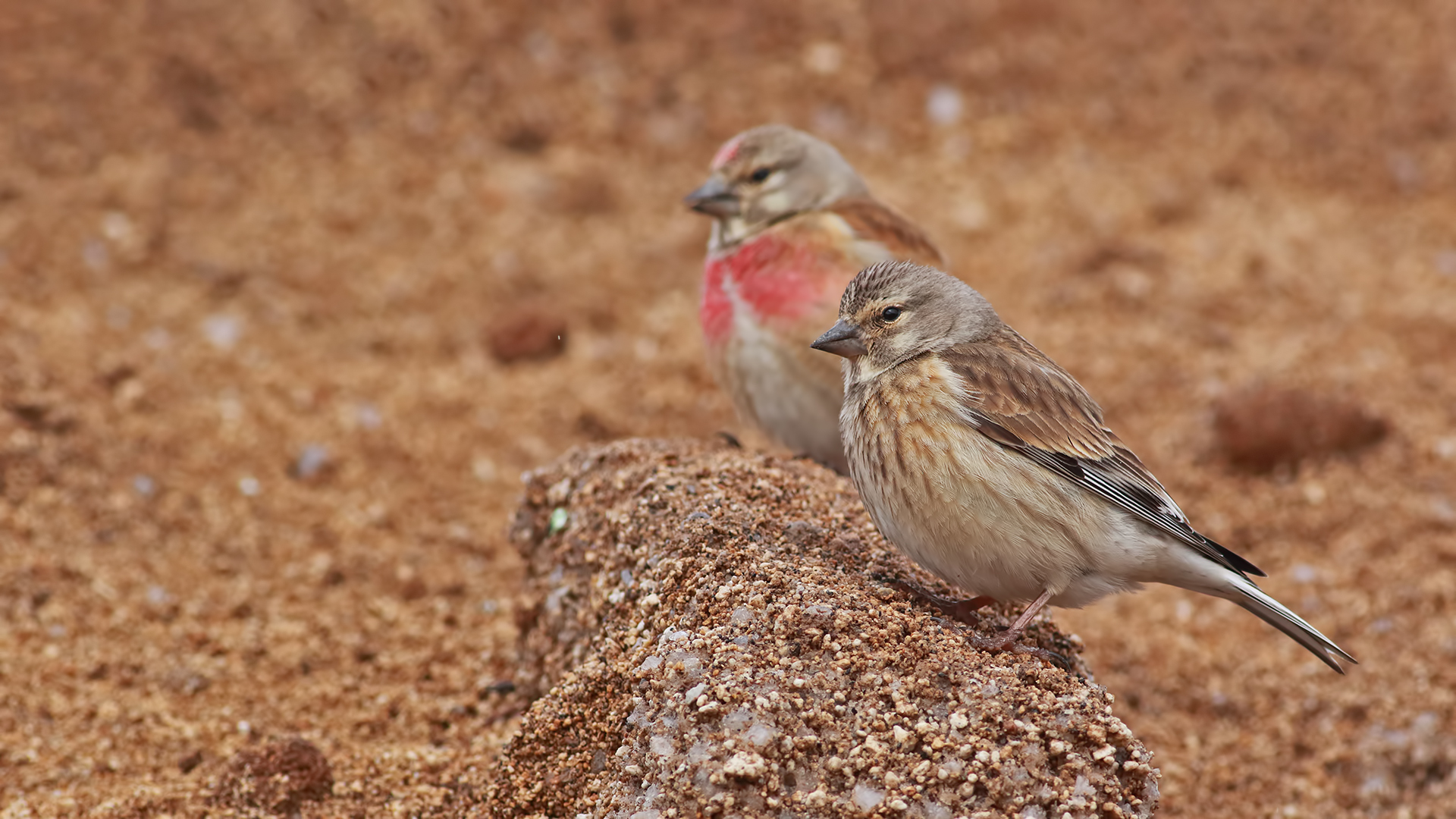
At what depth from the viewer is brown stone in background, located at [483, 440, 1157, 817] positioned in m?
2.73

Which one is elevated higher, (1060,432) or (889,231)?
Answer: (889,231)

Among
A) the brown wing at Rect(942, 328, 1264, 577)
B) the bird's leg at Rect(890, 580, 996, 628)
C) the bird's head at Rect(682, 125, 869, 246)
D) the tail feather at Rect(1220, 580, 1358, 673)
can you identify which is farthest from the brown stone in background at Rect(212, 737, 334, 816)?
the bird's head at Rect(682, 125, 869, 246)

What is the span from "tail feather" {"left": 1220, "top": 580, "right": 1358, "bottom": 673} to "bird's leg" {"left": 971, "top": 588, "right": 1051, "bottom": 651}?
17.8 inches

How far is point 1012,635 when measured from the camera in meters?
3.11

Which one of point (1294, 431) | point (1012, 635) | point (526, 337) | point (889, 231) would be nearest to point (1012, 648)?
point (1012, 635)

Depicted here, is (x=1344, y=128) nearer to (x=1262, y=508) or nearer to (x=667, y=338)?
(x=1262, y=508)

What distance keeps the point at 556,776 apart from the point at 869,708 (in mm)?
742

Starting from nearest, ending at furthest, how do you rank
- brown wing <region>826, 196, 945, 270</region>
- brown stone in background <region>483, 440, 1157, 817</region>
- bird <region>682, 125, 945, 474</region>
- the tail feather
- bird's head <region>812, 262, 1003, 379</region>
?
brown stone in background <region>483, 440, 1157, 817</region> < the tail feather < bird's head <region>812, 262, 1003, 379</region> < bird <region>682, 125, 945, 474</region> < brown wing <region>826, 196, 945, 270</region>

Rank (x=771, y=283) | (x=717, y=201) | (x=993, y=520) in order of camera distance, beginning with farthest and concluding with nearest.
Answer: (x=717, y=201)
(x=771, y=283)
(x=993, y=520)

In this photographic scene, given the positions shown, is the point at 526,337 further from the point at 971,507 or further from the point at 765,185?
the point at 971,507

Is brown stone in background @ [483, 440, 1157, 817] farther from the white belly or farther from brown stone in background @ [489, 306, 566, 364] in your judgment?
brown stone in background @ [489, 306, 566, 364]

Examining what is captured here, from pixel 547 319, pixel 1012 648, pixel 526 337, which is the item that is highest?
pixel 547 319

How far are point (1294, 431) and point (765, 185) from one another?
8.23 ft

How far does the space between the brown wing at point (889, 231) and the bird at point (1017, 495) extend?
142 centimetres
